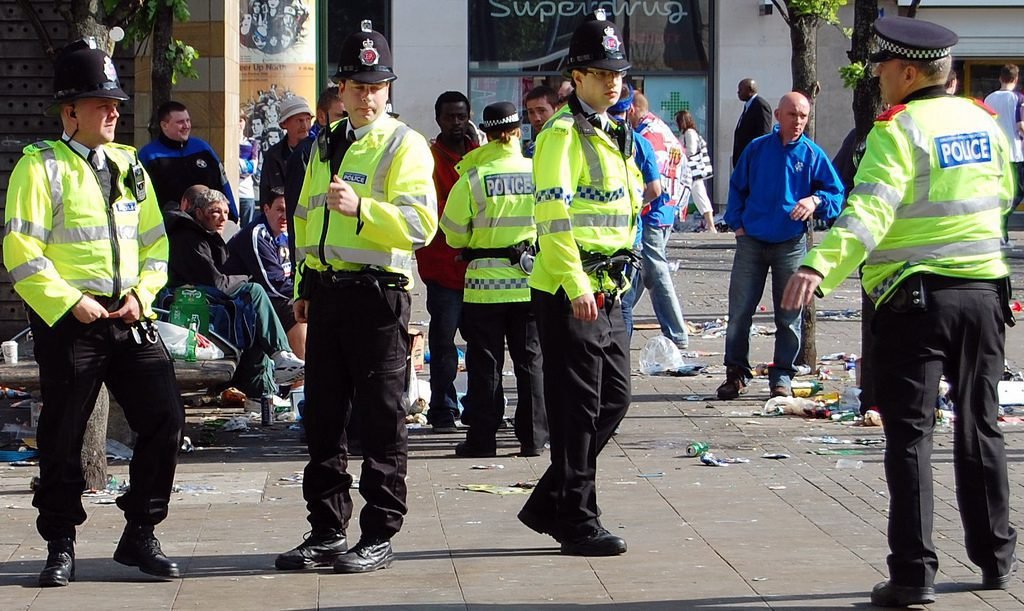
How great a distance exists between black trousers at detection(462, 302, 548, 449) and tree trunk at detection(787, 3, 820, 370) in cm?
296

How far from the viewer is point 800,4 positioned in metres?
12.4

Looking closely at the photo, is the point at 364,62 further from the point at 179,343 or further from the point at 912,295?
the point at 179,343

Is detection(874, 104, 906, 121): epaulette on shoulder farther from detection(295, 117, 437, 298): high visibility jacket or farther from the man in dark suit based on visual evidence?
the man in dark suit

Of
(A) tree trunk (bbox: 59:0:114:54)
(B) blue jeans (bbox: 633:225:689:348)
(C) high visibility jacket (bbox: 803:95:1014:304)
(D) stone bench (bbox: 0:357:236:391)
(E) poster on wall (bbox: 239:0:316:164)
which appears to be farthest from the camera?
(E) poster on wall (bbox: 239:0:316:164)

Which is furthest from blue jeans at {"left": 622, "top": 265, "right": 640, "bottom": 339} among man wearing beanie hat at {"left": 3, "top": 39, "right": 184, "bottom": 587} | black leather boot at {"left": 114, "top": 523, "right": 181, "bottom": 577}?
black leather boot at {"left": 114, "top": 523, "right": 181, "bottom": 577}

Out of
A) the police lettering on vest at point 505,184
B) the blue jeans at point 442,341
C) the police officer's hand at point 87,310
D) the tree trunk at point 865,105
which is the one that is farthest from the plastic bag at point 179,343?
the tree trunk at point 865,105

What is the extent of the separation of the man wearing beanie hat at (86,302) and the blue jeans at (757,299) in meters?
5.05

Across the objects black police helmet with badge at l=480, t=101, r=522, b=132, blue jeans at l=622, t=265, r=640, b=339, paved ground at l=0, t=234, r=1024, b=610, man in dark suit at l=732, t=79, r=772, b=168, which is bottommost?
paved ground at l=0, t=234, r=1024, b=610

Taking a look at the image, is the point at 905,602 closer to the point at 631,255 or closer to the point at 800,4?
the point at 631,255

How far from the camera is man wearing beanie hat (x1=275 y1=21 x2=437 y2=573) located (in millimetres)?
6059

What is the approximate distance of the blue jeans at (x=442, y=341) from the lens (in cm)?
942

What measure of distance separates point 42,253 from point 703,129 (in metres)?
22.4

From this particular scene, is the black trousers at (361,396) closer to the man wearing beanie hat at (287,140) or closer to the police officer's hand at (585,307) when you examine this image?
the police officer's hand at (585,307)

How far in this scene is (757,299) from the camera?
34.5ft
